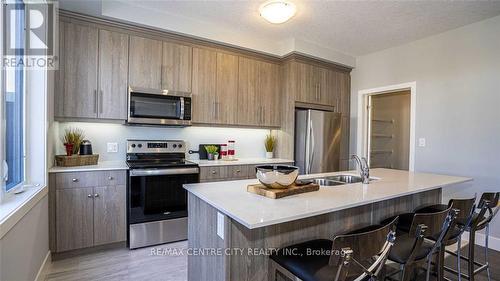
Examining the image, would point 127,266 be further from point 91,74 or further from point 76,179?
point 91,74

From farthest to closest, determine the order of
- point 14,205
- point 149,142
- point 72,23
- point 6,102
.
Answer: point 149,142 < point 72,23 < point 6,102 < point 14,205

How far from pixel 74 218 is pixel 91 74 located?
1482 millimetres

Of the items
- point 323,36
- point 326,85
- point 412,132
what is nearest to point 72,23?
point 323,36

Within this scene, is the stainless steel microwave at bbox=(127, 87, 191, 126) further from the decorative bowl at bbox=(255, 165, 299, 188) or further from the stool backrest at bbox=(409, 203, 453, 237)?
the stool backrest at bbox=(409, 203, 453, 237)

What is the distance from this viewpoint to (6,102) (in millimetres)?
1629

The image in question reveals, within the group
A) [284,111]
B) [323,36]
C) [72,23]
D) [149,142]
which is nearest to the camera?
[72,23]

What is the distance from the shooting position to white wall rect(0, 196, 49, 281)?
132 cm

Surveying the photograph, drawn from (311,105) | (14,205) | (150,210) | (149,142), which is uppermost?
(311,105)

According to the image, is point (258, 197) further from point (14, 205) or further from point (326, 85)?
point (326, 85)

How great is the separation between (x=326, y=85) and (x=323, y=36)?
0.88 metres

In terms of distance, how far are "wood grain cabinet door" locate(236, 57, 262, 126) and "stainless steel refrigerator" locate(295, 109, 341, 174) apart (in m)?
0.65

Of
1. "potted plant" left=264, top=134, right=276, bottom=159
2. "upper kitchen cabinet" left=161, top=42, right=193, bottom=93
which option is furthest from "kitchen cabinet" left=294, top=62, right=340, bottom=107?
"upper kitchen cabinet" left=161, top=42, right=193, bottom=93

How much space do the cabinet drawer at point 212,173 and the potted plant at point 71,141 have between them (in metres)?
1.35

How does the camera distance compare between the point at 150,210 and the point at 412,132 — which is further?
the point at 412,132
